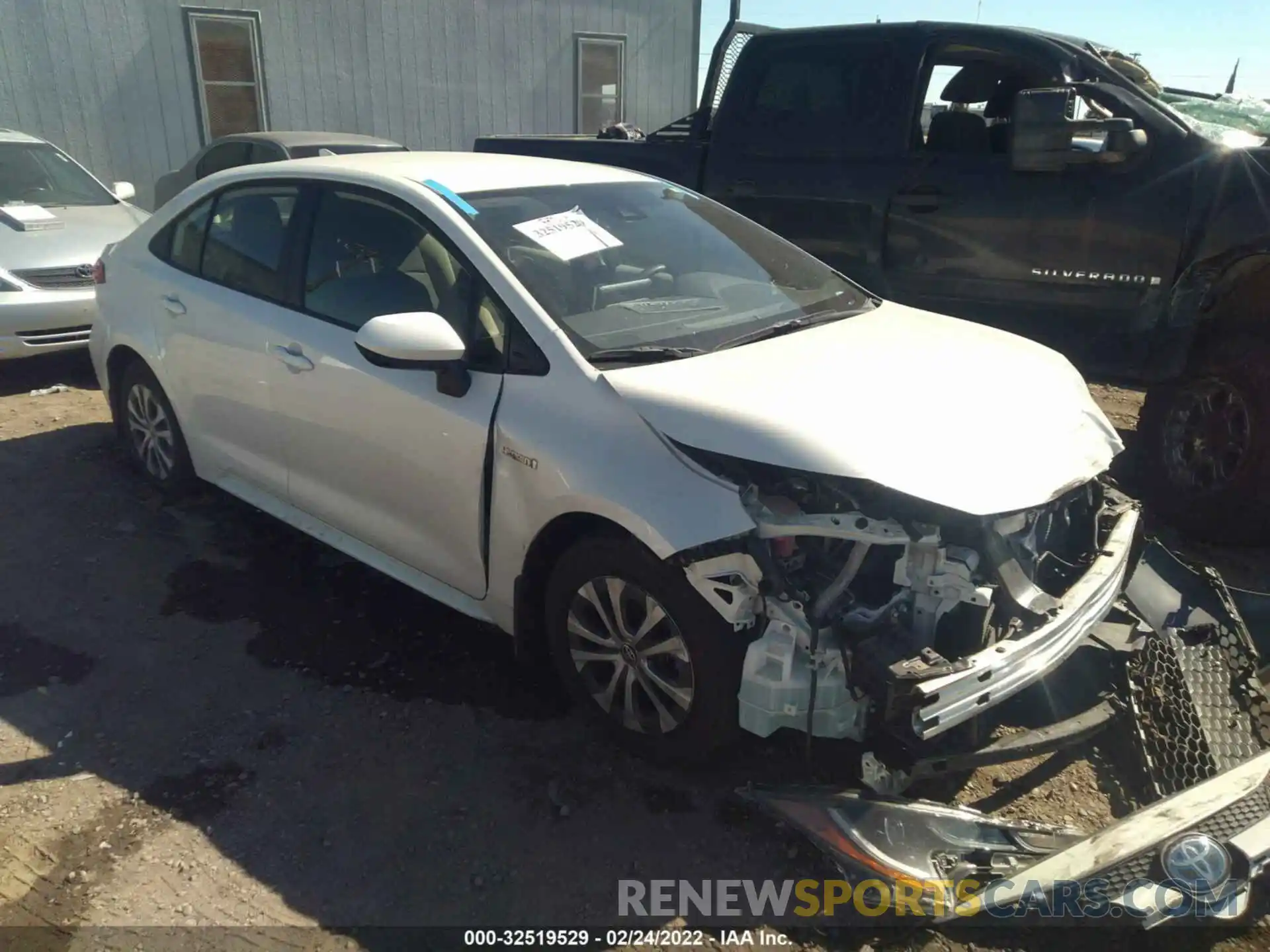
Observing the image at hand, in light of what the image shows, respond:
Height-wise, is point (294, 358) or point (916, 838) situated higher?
point (294, 358)

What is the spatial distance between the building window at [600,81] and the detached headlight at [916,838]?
42.8 feet

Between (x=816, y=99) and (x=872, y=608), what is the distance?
368cm

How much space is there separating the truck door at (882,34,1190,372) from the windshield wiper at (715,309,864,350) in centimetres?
153

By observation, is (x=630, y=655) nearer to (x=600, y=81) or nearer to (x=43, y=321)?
(x=43, y=321)

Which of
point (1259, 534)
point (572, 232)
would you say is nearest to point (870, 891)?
point (572, 232)

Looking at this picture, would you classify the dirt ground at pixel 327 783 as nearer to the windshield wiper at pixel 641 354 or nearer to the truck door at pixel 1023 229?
the windshield wiper at pixel 641 354

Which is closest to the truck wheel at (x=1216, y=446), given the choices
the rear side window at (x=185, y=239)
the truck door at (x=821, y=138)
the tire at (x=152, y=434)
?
the truck door at (x=821, y=138)

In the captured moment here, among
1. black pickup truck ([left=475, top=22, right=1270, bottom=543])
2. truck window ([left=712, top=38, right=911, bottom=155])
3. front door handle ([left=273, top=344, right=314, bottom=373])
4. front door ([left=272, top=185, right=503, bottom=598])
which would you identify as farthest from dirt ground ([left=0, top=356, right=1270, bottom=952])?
truck window ([left=712, top=38, right=911, bottom=155])

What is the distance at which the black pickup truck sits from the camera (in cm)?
436

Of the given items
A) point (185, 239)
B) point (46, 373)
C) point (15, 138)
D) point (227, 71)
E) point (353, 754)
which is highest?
point (185, 239)

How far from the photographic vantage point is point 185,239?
14.7ft

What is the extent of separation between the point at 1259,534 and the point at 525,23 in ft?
38.2

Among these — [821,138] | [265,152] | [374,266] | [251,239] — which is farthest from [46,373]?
[821,138]

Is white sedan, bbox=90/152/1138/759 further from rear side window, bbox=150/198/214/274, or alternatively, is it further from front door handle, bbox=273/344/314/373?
rear side window, bbox=150/198/214/274
